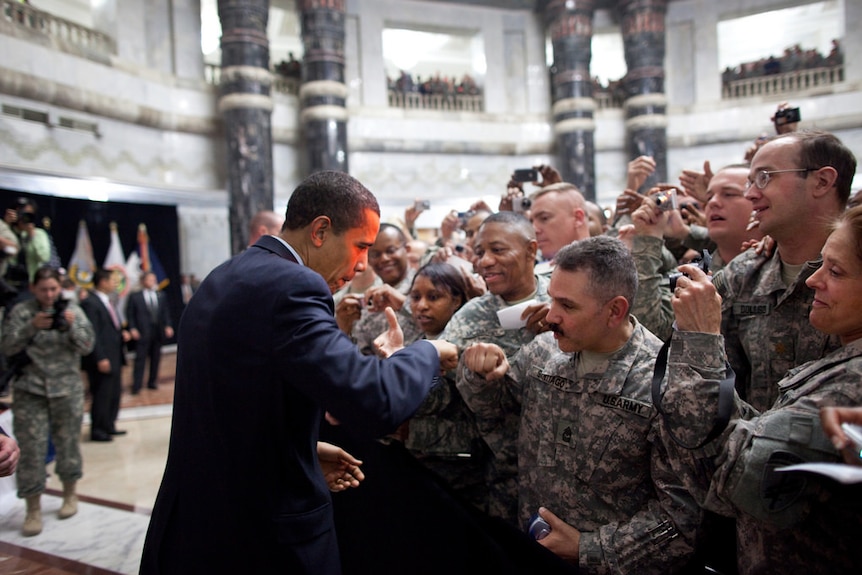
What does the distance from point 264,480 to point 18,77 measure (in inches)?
333

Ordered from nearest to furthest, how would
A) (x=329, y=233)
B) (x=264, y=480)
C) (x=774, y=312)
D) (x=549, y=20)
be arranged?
(x=264, y=480) < (x=329, y=233) < (x=774, y=312) < (x=549, y=20)

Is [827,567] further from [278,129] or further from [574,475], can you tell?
[278,129]

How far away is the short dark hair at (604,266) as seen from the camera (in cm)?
184

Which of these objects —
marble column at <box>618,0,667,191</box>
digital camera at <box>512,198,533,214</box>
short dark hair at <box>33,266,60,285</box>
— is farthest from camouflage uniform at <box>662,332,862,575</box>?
marble column at <box>618,0,667,191</box>

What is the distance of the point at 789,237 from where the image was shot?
193cm

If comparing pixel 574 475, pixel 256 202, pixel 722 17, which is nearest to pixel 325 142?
pixel 256 202

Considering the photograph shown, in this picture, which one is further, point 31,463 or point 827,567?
point 31,463

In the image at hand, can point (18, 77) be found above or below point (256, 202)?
above

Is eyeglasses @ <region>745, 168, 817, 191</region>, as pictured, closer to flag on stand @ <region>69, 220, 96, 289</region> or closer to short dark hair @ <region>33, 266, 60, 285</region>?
short dark hair @ <region>33, 266, 60, 285</region>

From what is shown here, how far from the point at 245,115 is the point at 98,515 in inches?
289

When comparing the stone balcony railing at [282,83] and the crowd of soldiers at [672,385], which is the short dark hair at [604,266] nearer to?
the crowd of soldiers at [672,385]

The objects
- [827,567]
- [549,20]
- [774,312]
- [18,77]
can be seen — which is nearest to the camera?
[827,567]

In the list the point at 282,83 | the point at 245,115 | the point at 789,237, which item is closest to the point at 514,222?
the point at 789,237

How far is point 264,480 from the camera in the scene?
1502 millimetres
